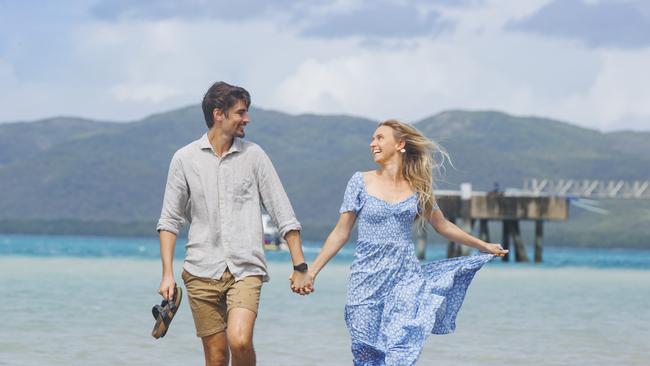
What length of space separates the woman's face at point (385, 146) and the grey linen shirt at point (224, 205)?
82cm

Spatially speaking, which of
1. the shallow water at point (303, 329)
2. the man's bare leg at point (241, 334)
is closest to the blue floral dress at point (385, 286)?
the man's bare leg at point (241, 334)

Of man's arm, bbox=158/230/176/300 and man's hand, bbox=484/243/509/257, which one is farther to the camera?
man's hand, bbox=484/243/509/257

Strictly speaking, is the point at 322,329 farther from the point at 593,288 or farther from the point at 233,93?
the point at 593,288

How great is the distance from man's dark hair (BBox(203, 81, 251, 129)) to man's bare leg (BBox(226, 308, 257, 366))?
1.08m

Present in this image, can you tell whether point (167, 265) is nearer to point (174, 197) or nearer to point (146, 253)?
point (174, 197)

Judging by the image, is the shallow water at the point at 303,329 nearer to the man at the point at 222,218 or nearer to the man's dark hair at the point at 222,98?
the man at the point at 222,218

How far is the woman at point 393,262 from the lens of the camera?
7945 mm

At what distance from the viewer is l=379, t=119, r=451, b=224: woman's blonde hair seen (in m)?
8.16

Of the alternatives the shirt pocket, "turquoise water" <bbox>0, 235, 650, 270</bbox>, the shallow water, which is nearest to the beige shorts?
the shirt pocket

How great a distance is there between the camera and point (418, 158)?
821cm

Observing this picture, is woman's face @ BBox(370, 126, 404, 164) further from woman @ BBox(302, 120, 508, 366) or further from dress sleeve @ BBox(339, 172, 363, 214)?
dress sleeve @ BBox(339, 172, 363, 214)

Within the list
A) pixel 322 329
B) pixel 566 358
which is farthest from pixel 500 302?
pixel 566 358

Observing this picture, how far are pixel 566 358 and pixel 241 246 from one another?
808 cm

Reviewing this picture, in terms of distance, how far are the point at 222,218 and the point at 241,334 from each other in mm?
638
